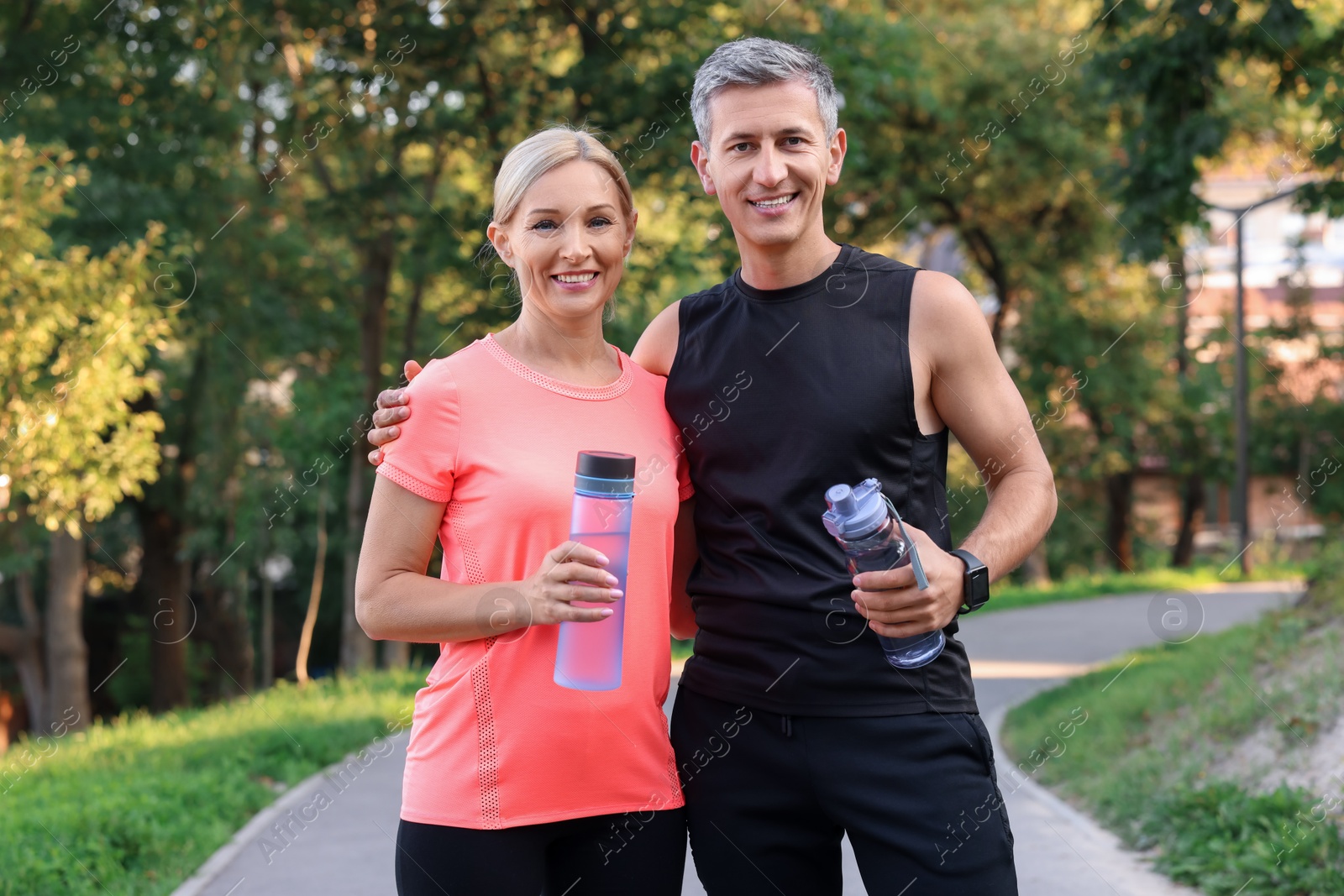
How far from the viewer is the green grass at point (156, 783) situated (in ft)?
18.1

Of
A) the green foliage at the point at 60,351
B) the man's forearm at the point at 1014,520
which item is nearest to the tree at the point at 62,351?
the green foliage at the point at 60,351

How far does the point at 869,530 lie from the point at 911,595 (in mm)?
144

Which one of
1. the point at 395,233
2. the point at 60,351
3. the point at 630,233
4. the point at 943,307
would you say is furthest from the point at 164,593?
the point at 943,307

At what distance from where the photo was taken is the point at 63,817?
5.89 m

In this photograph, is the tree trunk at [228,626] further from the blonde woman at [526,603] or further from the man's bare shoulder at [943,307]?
the man's bare shoulder at [943,307]

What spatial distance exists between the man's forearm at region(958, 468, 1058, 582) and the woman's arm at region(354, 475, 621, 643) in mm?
745

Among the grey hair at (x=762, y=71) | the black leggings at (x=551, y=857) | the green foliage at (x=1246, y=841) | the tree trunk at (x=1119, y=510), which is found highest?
the tree trunk at (x=1119, y=510)

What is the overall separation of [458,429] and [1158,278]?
2192cm

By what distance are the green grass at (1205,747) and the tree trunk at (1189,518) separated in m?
22.5

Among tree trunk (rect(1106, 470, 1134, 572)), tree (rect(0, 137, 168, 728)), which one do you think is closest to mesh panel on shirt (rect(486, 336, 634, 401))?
tree (rect(0, 137, 168, 728))

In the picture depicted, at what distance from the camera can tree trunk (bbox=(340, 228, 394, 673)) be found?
16266 mm

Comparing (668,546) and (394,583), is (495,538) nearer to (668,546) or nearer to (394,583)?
(394,583)

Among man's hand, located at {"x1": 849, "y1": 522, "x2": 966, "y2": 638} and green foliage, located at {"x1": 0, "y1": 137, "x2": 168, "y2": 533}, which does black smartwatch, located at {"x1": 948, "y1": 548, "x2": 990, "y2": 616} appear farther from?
green foliage, located at {"x1": 0, "y1": 137, "x2": 168, "y2": 533}

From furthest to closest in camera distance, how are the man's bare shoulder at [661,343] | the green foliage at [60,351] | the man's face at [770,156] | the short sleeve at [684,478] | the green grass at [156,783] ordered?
1. the green foliage at [60,351]
2. the green grass at [156,783]
3. the man's bare shoulder at [661,343]
4. the short sleeve at [684,478]
5. the man's face at [770,156]
